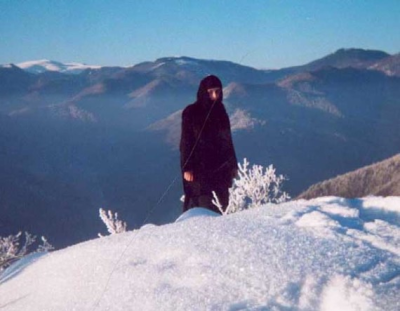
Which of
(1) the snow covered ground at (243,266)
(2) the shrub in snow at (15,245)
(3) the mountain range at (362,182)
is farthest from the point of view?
(3) the mountain range at (362,182)

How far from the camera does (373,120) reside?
160375mm

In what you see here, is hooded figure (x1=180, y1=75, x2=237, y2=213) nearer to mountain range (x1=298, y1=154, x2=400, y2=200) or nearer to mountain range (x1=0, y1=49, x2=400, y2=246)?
mountain range (x1=298, y1=154, x2=400, y2=200)

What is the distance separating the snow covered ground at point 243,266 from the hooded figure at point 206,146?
2.68m

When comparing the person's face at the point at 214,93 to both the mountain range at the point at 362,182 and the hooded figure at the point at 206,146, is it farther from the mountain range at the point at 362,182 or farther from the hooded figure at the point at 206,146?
the mountain range at the point at 362,182

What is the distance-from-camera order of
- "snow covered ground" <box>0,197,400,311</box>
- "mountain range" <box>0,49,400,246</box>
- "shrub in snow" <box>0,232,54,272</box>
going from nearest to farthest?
"snow covered ground" <box>0,197,400,311</box>, "shrub in snow" <box>0,232,54,272</box>, "mountain range" <box>0,49,400,246</box>

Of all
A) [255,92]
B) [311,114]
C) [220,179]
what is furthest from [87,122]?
[220,179]

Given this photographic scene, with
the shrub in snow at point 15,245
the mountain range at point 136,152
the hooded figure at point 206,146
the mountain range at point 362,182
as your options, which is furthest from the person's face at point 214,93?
→ the mountain range at point 136,152

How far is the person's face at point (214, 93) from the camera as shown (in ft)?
16.0

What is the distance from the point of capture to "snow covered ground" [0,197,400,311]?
1.43 meters

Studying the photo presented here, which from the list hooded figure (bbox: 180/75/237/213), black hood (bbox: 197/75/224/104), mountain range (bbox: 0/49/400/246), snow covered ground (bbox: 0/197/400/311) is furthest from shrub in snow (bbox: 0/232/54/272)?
mountain range (bbox: 0/49/400/246)

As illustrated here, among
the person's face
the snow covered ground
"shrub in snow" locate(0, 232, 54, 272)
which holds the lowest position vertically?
"shrub in snow" locate(0, 232, 54, 272)

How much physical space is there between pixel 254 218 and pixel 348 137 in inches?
5147

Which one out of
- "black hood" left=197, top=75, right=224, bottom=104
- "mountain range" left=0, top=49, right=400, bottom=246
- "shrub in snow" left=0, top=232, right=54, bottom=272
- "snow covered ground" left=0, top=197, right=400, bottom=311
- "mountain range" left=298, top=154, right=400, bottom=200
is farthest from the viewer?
"mountain range" left=0, top=49, right=400, bottom=246

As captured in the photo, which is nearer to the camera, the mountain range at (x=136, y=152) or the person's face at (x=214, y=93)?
the person's face at (x=214, y=93)
